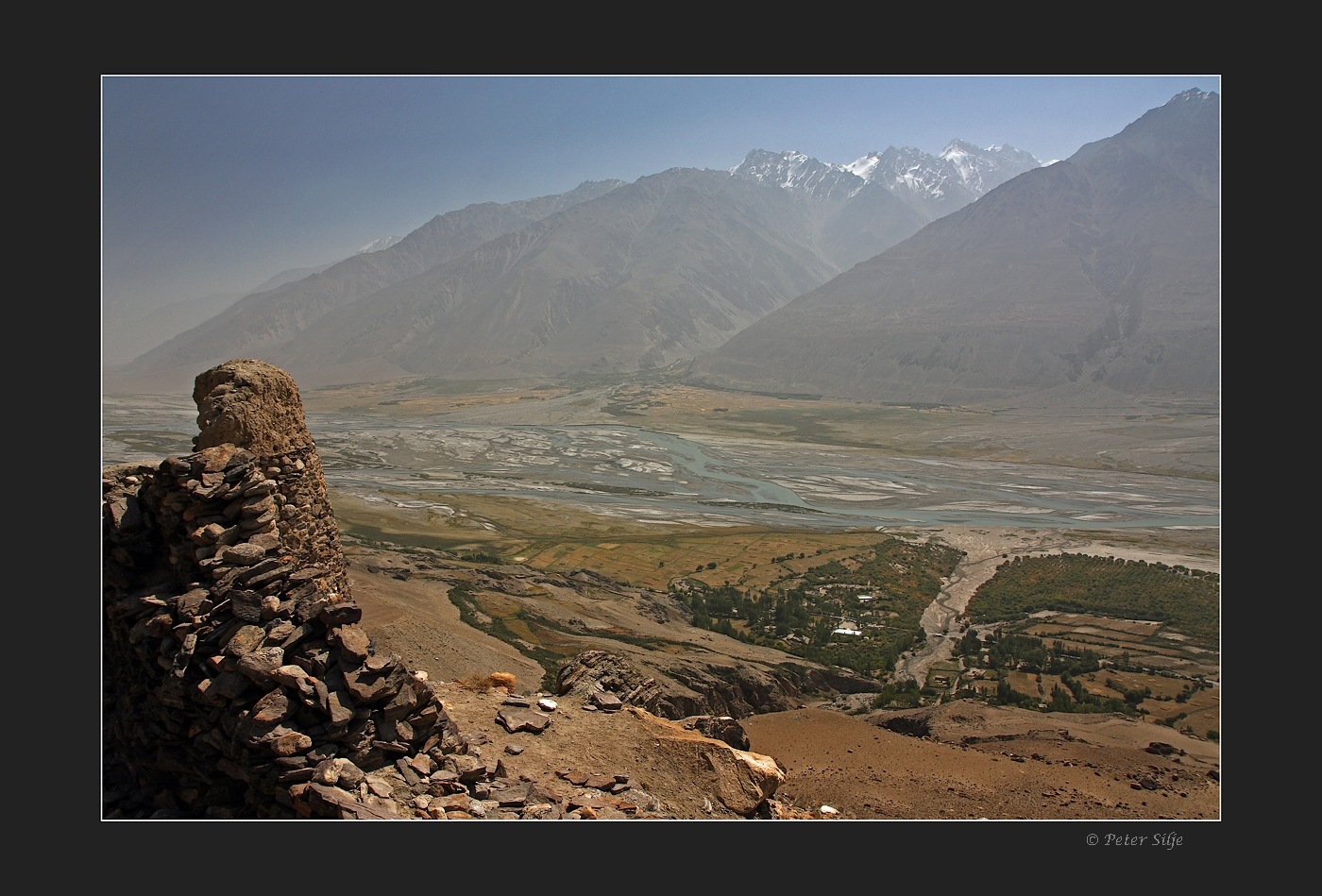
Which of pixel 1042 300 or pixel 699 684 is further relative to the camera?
pixel 1042 300

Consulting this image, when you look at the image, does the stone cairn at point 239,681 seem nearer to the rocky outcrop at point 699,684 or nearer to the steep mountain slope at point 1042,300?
the rocky outcrop at point 699,684

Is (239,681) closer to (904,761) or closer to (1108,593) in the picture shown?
(904,761)

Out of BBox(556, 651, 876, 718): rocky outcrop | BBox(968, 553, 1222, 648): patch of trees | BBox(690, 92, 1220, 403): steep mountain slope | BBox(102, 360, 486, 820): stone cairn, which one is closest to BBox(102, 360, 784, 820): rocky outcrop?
BBox(102, 360, 486, 820): stone cairn

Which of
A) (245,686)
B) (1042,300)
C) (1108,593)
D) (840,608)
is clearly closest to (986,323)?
(1042,300)

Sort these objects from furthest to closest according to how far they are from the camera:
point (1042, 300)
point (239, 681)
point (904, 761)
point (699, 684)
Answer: point (1042, 300)
point (699, 684)
point (904, 761)
point (239, 681)

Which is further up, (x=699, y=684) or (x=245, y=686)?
(x=245, y=686)

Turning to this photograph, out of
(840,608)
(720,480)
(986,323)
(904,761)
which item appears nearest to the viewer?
(904,761)

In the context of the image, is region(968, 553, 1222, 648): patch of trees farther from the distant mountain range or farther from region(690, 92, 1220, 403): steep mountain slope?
region(690, 92, 1220, 403): steep mountain slope
